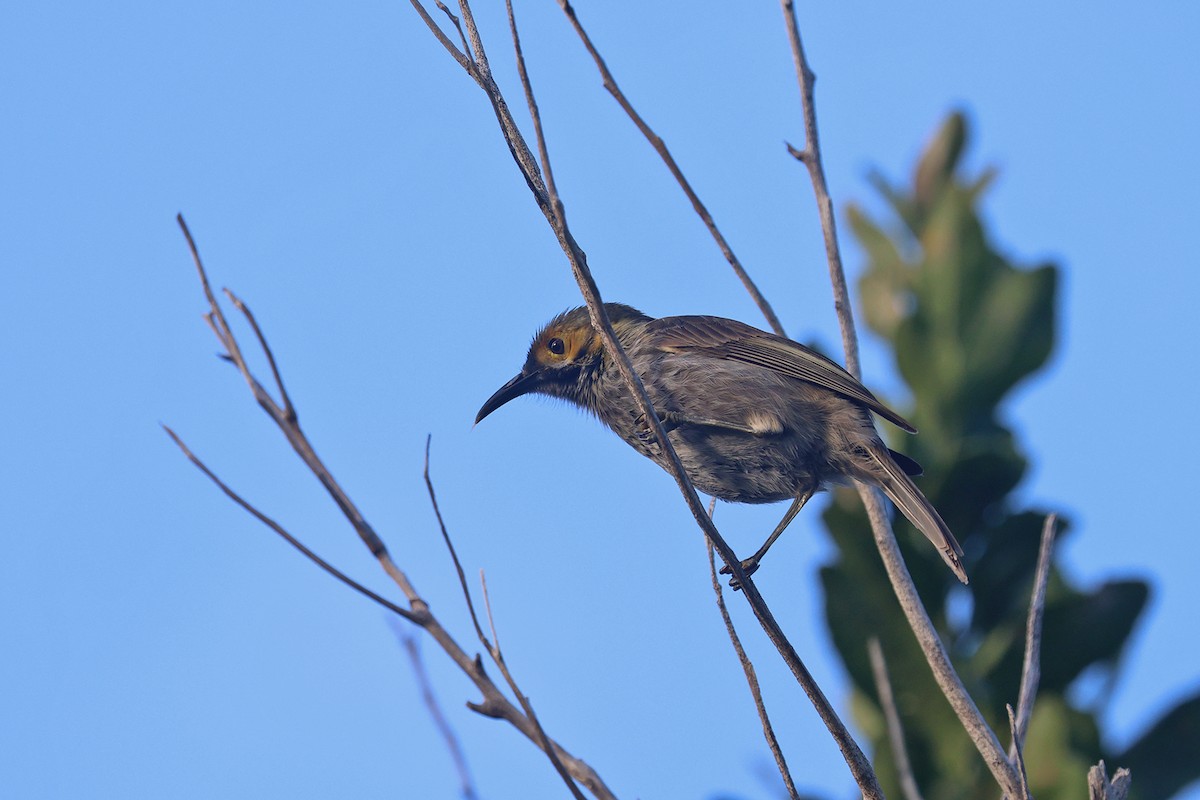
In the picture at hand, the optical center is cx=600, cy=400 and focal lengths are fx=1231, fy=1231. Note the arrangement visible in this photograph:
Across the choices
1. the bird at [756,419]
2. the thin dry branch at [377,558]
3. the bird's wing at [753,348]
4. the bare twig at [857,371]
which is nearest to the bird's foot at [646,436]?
the bird at [756,419]

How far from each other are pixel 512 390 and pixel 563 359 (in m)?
0.39

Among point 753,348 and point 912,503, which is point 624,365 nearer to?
point 912,503

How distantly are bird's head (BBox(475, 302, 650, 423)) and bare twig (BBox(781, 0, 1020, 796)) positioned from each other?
5.56 feet

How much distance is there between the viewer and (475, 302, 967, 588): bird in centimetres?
519

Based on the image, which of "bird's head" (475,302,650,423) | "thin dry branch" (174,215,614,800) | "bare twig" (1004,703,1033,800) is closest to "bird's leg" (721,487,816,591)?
"bird's head" (475,302,650,423)

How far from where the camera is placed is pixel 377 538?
241 cm

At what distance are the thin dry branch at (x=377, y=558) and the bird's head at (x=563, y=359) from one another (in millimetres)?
3444

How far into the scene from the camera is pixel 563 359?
6.08 metres

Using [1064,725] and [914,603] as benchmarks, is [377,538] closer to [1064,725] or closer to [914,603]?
[914,603]

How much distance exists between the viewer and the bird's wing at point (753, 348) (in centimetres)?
538

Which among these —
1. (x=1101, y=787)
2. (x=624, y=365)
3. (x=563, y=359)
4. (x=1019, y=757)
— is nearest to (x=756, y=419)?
(x=563, y=359)

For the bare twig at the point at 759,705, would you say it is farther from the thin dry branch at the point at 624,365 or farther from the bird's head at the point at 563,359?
the bird's head at the point at 563,359

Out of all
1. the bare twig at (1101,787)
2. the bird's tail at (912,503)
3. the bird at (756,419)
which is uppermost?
the bird at (756,419)

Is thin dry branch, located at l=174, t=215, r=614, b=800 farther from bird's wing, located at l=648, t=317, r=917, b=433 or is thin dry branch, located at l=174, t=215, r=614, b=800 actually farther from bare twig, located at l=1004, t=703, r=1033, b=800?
bird's wing, located at l=648, t=317, r=917, b=433
